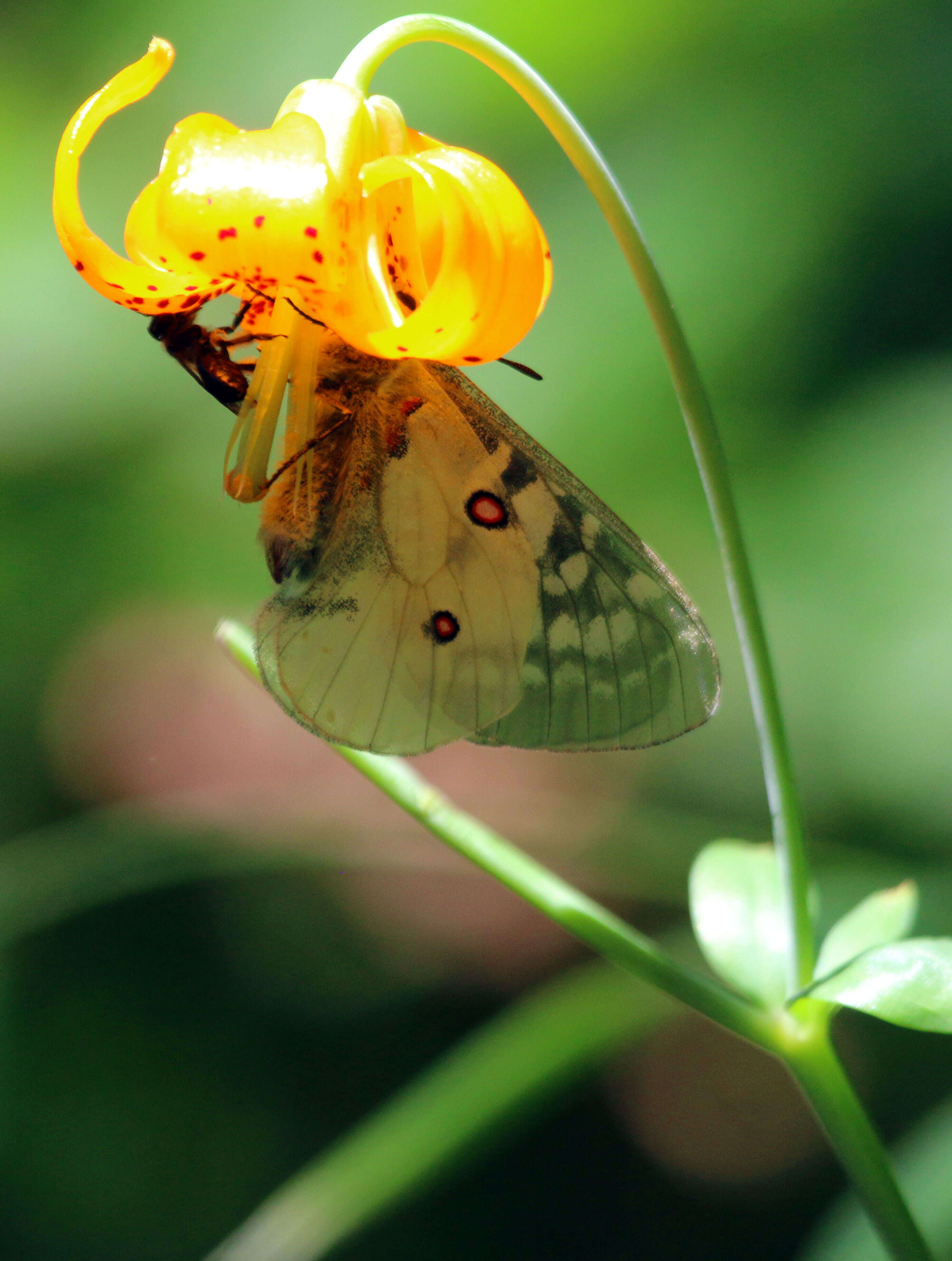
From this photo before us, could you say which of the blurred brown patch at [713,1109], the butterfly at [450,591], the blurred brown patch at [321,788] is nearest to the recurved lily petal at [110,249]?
the butterfly at [450,591]

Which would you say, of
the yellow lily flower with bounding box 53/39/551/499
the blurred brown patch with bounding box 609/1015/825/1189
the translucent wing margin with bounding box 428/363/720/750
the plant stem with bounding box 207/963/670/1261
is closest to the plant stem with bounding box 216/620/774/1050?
the translucent wing margin with bounding box 428/363/720/750

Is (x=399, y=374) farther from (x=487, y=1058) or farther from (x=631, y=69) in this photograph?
(x=631, y=69)

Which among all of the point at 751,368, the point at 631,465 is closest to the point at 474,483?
the point at 631,465

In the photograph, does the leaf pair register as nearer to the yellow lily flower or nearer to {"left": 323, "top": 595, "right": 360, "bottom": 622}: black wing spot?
{"left": 323, "top": 595, "right": 360, "bottom": 622}: black wing spot

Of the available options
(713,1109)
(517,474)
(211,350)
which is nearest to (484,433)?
(517,474)

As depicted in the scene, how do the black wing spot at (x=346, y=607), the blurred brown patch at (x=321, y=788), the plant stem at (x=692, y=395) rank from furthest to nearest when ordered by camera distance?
the blurred brown patch at (x=321, y=788) < the black wing spot at (x=346, y=607) < the plant stem at (x=692, y=395)

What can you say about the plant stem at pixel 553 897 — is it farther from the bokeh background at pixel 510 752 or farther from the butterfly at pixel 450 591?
the bokeh background at pixel 510 752

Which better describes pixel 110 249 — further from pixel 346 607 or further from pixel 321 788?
pixel 321 788
